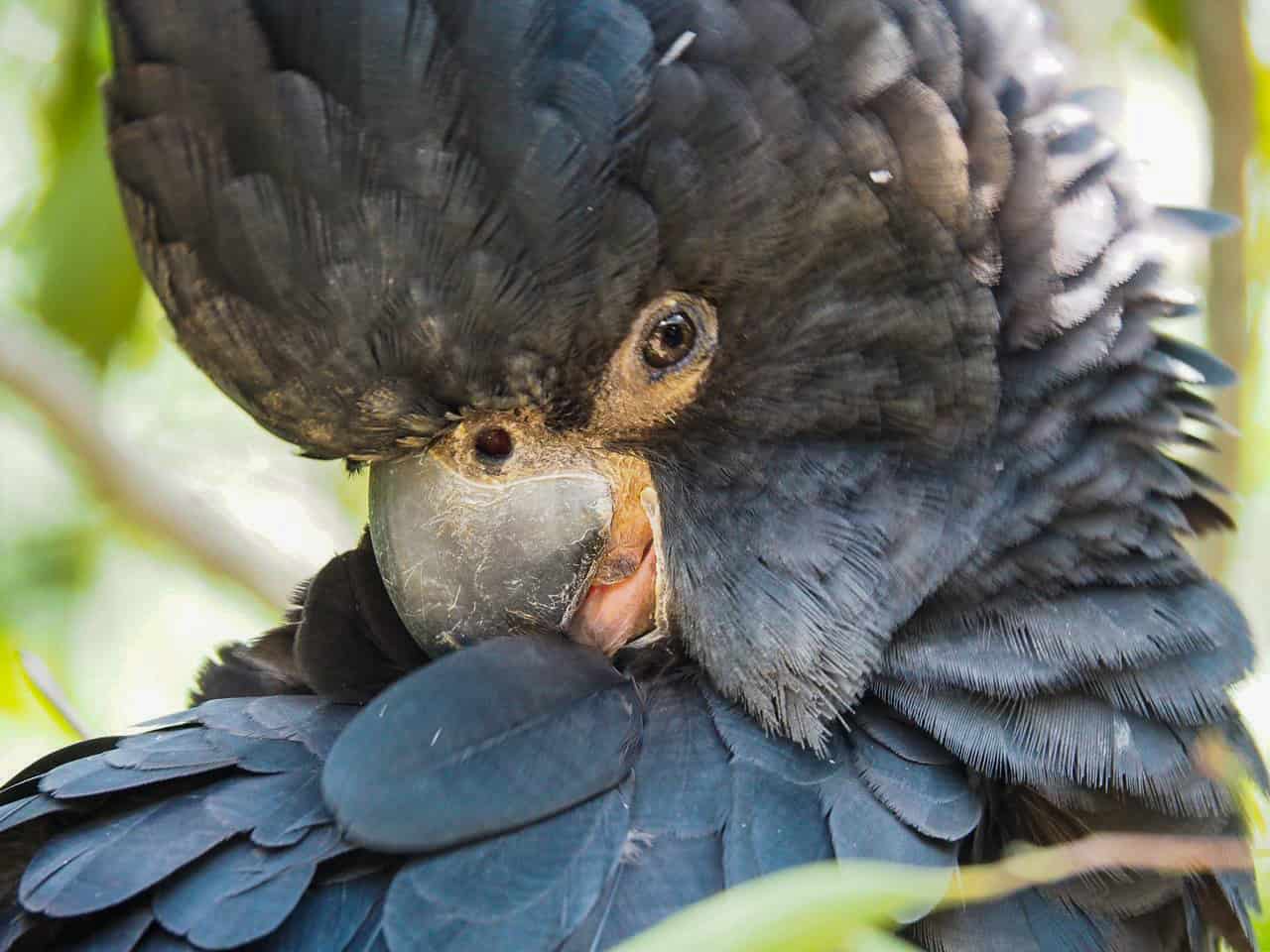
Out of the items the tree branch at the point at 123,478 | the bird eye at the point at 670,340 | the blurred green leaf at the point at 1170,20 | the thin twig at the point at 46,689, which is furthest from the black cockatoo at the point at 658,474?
the blurred green leaf at the point at 1170,20

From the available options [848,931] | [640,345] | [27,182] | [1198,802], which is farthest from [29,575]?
[848,931]

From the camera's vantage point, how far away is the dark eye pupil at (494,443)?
184 centimetres

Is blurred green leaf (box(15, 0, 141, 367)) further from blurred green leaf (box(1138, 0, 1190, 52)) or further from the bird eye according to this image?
blurred green leaf (box(1138, 0, 1190, 52))

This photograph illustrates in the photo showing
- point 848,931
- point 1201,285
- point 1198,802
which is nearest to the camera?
point 848,931

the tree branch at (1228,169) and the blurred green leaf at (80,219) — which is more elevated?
the tree branch at (1228,169)

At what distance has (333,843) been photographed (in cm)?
160

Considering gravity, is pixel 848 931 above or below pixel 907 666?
above

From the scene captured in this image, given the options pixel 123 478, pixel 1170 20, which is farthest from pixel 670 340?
pixel 1170 20

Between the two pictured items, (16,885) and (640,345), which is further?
(640,345)

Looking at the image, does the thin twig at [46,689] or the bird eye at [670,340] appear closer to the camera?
the bird eye at [670,340]

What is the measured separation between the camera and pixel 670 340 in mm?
1834

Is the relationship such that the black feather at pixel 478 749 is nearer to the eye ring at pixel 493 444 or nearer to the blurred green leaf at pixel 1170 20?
the eye ring at pixel 493 444

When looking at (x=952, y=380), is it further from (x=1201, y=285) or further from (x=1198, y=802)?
(x=1201, y=285)

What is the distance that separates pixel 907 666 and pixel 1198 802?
39 cm
